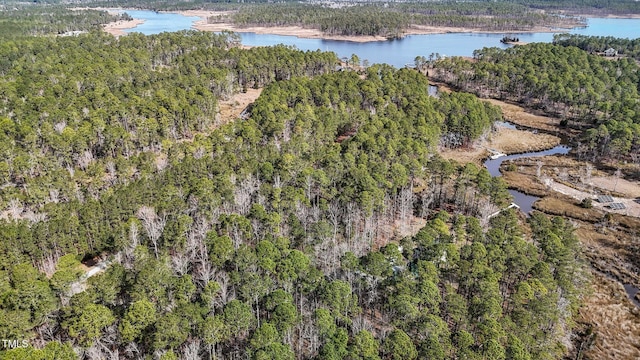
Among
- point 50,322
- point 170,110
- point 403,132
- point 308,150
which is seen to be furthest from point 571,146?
point 50,322

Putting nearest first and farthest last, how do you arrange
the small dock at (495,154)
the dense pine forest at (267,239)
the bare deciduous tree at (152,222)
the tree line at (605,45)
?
the dense pine forest at (267,239), the bare deciduous tree at (152,222), the small dock at (495,154), the tree line at (605,45)

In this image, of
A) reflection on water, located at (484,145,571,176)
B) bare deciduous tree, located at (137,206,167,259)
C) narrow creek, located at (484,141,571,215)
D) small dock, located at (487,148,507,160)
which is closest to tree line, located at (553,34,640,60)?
reflection on water, located at (484,145,571,176)

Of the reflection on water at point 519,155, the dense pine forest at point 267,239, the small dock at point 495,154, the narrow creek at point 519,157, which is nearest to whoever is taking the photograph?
the dense pine forest at point 267,239

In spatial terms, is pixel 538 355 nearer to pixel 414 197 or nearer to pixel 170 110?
pixel 414 197

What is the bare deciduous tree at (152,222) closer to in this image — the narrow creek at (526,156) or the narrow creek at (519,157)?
the narrow creek at (526,156)

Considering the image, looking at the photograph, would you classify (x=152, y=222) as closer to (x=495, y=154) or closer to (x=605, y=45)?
(x=495, y=154)

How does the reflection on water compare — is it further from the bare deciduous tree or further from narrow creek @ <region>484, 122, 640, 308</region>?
the bare deciduous tree

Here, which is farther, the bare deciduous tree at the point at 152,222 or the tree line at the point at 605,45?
the tree line at the point at 605,45

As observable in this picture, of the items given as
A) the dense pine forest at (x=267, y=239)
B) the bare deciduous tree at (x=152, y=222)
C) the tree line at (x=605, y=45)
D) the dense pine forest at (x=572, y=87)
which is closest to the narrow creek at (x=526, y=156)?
the dense pine forest at (x=572, y=87)

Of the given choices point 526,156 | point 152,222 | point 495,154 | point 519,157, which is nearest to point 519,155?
point 526,156
